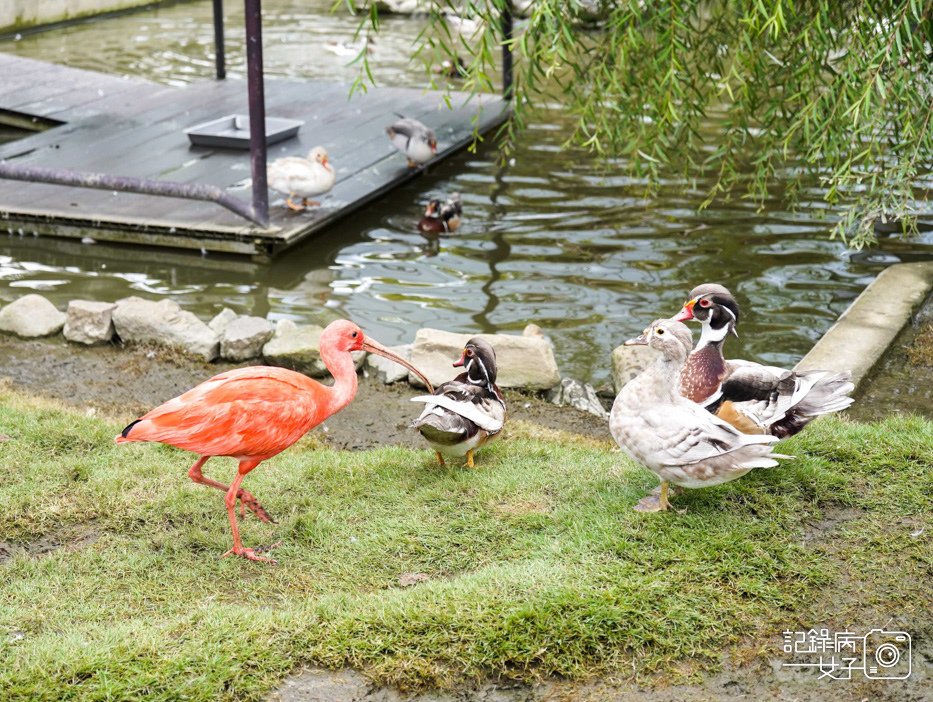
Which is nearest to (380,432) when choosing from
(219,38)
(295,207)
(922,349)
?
(922,349)

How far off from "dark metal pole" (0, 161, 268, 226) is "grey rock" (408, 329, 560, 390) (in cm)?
322

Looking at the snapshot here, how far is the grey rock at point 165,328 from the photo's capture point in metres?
8.42

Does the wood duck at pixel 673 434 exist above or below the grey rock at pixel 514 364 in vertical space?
above

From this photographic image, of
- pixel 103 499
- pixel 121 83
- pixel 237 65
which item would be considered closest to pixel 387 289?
pixel 103 499

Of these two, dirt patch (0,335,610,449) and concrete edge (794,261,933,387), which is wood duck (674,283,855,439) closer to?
dirt patch (0,335,610,449)

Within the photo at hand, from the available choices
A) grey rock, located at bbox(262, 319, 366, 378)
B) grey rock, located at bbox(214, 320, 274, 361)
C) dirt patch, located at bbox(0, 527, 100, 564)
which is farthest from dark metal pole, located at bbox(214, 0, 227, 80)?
dirt patch, located at bbox(0, 527, 100, 564)

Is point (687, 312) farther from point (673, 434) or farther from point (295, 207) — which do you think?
point (295, 207)

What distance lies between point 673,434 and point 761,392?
81 centimetres

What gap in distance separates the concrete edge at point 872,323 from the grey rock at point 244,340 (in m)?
4.08

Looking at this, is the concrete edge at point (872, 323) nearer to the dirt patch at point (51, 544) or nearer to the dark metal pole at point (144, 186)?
the dirt patch at point (51, 544)

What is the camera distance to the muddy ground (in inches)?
163

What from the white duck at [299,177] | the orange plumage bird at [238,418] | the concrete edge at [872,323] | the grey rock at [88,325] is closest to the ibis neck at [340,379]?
the orange plumage bird at [238,418]

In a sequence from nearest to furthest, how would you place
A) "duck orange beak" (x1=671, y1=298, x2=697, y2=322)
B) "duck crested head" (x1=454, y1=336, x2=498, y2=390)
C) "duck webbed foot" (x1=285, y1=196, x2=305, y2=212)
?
"duck orange beak" (x1=671, y1=298, x2=697, y2=322)
"duck crested head" (x1=454, y1=336, x2=498, y2=390)
"duck webbed foot" (x1=285, y1=196, x2=305, y2=212)

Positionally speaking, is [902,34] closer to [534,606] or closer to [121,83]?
[534,606]
